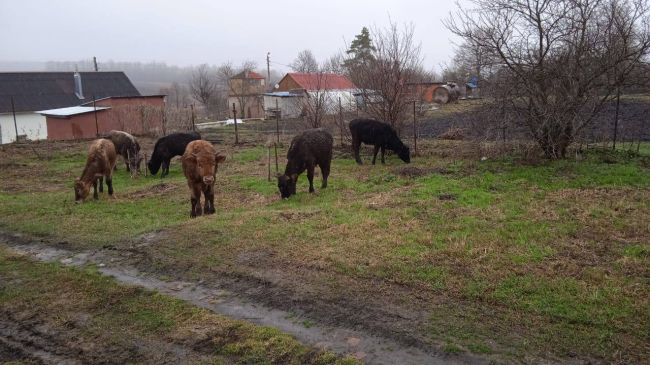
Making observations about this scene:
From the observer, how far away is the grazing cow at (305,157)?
1192cm

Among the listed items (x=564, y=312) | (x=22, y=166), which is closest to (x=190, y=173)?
(x=564, y=312)

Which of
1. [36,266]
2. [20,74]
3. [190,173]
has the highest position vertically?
[20,74]

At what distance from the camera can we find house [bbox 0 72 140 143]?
113 feet

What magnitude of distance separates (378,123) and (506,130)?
4.33m

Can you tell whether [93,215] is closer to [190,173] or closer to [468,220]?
[190,173]

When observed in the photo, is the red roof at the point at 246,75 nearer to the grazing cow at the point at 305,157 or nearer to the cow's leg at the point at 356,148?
the cow's leg at the point at 356,148

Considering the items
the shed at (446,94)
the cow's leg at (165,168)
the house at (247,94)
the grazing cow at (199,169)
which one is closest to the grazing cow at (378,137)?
the cow's leg at (165,168)

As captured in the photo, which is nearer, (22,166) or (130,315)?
(130,315)

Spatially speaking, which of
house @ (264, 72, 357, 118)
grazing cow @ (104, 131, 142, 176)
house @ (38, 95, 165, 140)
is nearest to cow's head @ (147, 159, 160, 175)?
grazing cow @ (104, 131, 142, 176)

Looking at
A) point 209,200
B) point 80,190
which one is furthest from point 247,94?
point 209,200

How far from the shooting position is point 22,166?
18516 millimetres

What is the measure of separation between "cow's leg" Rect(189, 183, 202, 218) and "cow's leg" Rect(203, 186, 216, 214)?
0.51ft

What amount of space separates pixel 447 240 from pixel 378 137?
9349mm

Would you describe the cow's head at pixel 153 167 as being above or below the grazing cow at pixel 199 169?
below
